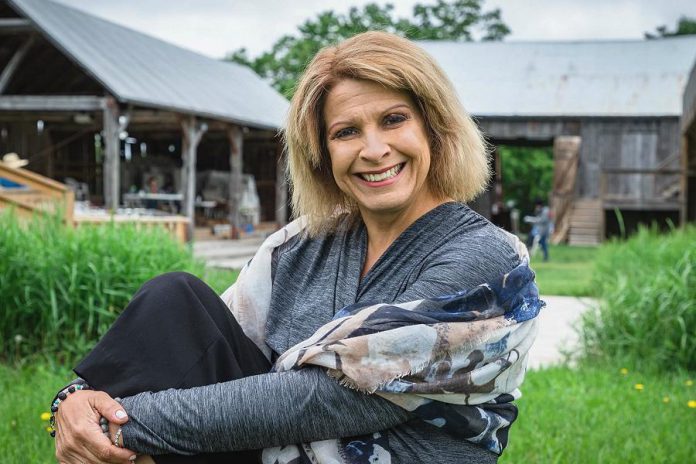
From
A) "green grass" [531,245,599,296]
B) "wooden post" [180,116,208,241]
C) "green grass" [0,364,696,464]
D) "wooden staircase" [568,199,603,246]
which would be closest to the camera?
"green grass" [0,364,696,464]

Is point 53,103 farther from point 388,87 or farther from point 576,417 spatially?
point 388,87

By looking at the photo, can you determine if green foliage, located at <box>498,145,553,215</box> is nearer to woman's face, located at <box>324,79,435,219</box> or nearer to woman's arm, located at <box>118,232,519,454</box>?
woman's face, located at <box>324,79,435,219</box>

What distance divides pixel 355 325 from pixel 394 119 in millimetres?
540

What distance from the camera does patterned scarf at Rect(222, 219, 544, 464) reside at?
5.34ft

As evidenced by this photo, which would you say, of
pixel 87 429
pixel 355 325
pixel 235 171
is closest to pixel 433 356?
pixel 355 325

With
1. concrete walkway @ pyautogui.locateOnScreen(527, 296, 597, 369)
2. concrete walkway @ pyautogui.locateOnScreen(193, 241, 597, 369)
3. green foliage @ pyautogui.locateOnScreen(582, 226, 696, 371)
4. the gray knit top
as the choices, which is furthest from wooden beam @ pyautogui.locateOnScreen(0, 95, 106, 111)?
the gray knit top

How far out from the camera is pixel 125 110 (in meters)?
Answer: 14.4

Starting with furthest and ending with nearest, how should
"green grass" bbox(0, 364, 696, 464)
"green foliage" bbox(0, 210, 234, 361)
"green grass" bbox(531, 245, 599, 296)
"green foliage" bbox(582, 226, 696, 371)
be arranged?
"green grass" bbox(531, 245, 599, 296) < "green foliage" bbox(582, 226, 696, 371) < "green foliage" bbox(0, 210, 234, 361) < "green grass" bbox(0, 364, 696, 464)

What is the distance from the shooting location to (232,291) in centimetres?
227

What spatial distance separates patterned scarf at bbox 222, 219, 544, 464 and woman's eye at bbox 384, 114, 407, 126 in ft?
1.48

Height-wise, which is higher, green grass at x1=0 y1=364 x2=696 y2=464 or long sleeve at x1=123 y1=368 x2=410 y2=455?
long sleeve at x1=123 y1=368 x2=410 y2=455

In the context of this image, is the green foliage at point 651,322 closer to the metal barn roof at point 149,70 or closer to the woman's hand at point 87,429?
the woman's hand at point 87,429

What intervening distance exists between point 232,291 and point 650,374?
3414 mm

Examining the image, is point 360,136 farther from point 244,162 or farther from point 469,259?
point 244,162
